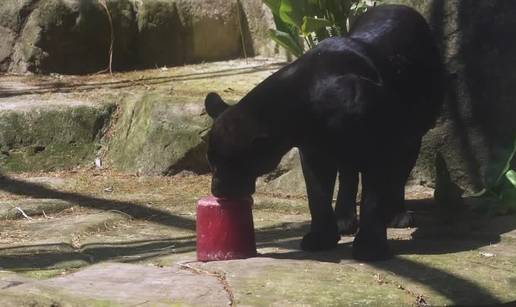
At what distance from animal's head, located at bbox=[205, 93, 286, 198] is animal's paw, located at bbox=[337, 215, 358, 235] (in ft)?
2.89

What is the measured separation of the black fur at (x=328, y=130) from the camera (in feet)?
16.4

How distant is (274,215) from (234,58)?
160 inches

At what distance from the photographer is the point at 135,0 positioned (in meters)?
10.2

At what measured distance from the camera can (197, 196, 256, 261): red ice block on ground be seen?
5035 millimetres

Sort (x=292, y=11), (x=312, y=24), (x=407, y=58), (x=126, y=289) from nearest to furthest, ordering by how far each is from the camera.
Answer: (x=126, y=289) < (x=407, y=58) < (x=312, y=24) < (x=292, y=11)

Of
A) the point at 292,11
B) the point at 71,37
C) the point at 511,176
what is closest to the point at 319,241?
the point at 511,176

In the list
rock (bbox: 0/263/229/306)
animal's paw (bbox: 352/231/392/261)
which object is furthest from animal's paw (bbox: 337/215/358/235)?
rock (bbox: 0/263/229/306)

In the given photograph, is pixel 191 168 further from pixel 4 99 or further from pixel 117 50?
pixel 117 50

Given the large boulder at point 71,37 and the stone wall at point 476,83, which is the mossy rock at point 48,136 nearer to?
the large boulder at point 71,37

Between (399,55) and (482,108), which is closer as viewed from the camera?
(399,55)

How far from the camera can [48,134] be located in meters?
8.37

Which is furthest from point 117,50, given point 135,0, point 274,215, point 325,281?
point 325,281

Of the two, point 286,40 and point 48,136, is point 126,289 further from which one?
point 48,136

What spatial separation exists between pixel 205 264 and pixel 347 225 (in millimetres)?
1179
